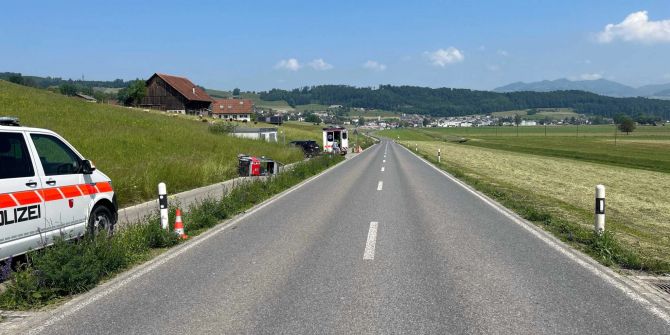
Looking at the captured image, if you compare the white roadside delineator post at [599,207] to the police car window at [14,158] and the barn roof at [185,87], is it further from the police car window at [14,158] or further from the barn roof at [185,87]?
the barn roof at [185,87]

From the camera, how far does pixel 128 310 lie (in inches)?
211

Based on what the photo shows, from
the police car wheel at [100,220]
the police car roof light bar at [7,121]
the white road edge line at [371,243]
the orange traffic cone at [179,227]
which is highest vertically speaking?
the police car roof light bar at [7,121]

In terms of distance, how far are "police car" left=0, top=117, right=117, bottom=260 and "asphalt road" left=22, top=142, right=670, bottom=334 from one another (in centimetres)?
156

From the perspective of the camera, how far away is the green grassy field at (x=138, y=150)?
1673 centimetres

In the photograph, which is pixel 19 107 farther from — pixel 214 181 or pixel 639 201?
pixel 639 201

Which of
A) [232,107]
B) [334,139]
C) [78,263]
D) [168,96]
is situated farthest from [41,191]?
[232,107]

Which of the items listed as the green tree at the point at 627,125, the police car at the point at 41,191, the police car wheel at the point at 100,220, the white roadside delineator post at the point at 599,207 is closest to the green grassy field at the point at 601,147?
the green tree at the point at 627,125

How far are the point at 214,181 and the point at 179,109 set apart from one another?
69.9 metres

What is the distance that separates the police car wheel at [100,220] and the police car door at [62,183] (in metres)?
0.24

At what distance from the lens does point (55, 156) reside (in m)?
7.94

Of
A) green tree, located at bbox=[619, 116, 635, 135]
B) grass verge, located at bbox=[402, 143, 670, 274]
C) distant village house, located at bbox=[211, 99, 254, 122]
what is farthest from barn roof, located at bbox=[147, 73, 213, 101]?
green tree, located at bbox=[619, 116, 635, 135]

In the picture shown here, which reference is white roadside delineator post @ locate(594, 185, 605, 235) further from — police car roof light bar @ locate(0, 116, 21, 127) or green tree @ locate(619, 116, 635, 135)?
green tree @ locate(619, 116, 635, 135)

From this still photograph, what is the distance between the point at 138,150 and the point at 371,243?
19880 mm

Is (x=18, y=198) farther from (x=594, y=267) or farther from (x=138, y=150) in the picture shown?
(x=138, y=150)
